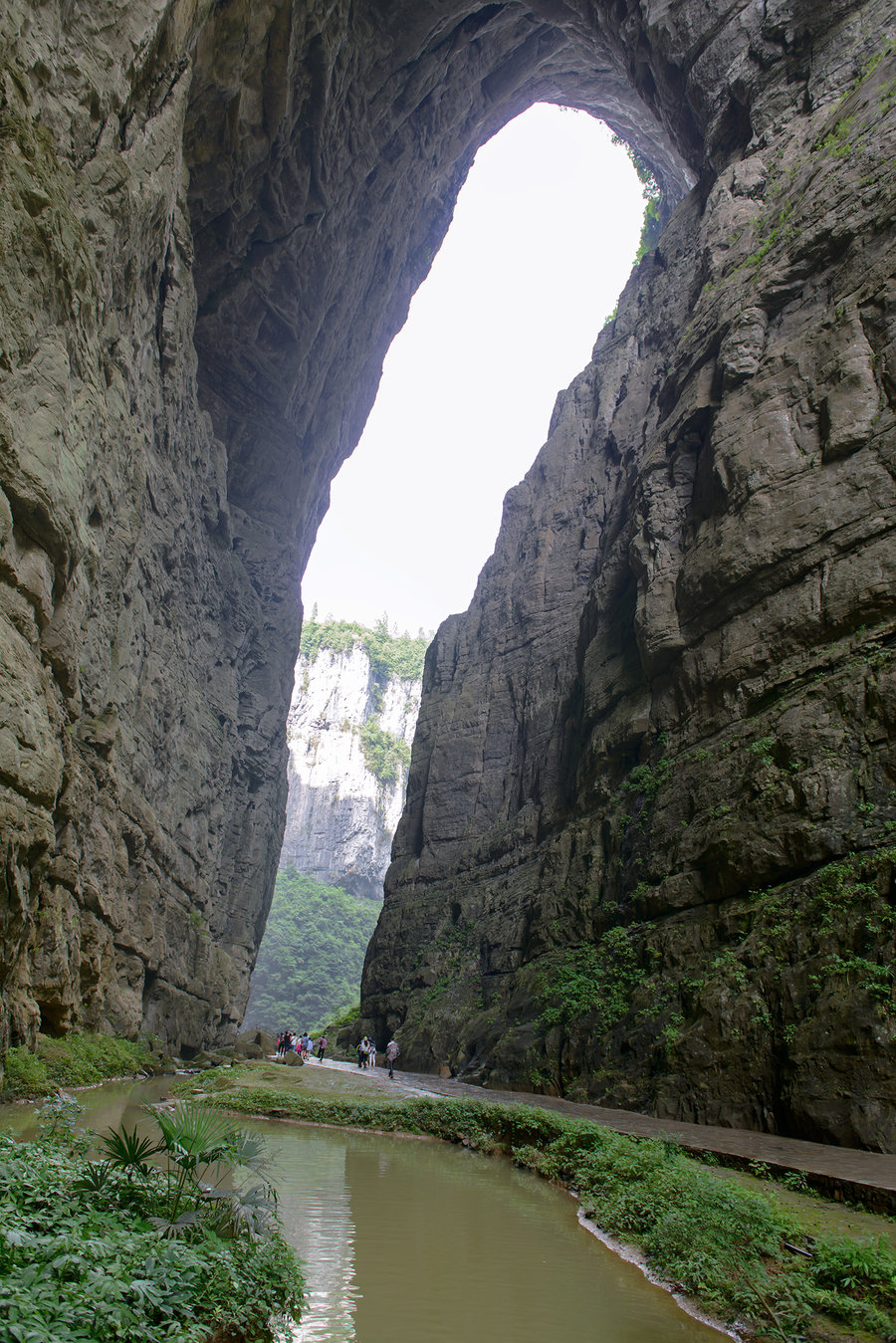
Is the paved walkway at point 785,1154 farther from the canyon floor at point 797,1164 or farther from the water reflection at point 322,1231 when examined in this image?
the water reflection at point 322,1231

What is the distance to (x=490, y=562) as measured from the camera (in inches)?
1489

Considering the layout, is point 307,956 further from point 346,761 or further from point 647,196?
point 647,196

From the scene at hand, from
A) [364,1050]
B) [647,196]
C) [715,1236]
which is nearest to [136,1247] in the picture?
[715,1236]

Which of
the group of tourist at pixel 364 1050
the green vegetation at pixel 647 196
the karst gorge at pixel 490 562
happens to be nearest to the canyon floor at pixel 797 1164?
the karst gorge at pixel 490 562

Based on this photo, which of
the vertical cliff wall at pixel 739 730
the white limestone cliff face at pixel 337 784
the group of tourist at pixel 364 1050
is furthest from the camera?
the white limestone cliff face at pixel 337 784

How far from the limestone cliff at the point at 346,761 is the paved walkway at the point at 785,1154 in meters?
70.6

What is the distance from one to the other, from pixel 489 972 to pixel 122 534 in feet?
54.8

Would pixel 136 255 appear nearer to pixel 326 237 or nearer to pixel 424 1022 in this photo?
pixel 326 237

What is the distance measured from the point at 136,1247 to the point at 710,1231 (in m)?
4.03

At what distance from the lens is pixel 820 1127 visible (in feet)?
A: 30.1

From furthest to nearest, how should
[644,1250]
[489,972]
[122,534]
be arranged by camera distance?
1. [489,972]
2. [122,534]
3. [644,1250]

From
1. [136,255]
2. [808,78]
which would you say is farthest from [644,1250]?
[808,78]

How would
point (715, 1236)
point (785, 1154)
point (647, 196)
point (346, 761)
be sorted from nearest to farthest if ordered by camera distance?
point (715, 1236) → point (785, 1154) → point (647, 196) → point (346, 761)

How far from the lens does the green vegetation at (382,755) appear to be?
85500mm
